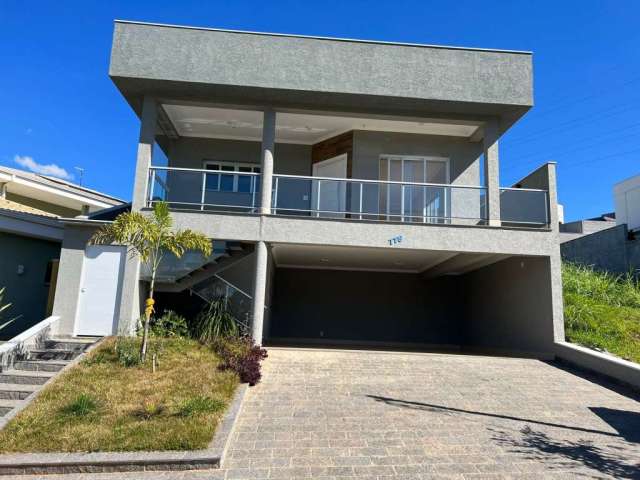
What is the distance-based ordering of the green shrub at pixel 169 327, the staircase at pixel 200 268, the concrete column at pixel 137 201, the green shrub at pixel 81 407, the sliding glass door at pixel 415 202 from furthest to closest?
1. the sliding glass door at pixel 415 202
2. the staircase at pixel 200 268
3. the concrete column at pixel 137 201
4. the green shrub at pixel 169 327
5. the green shrub at pixel 81 407

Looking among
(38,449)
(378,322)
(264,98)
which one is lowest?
(38,449)

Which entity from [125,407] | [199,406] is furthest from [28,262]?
Result: [199,406]

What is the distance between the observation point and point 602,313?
1230 centimetres

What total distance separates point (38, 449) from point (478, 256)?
1097cm

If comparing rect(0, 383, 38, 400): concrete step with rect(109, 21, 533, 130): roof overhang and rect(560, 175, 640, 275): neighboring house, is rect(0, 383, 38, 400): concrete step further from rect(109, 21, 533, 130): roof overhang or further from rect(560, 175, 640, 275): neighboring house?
rect(560, 175, 640, 275): neighboring house

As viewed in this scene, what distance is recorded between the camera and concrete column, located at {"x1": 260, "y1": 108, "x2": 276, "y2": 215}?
38.1 ft

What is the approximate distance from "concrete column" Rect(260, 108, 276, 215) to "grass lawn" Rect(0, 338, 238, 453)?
4145 mm

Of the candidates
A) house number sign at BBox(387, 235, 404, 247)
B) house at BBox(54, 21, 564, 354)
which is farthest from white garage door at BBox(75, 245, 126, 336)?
house number sign at BBox(387, 235, 404, 247)

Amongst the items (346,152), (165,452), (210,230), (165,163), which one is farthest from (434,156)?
(165,452)

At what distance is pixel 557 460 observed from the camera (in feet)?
18.2

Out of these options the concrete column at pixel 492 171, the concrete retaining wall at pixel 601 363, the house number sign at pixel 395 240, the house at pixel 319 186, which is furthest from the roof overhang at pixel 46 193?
the concrete retaining wall at pixel 601 363

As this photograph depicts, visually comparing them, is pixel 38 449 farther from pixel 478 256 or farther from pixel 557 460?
pixel 478 256

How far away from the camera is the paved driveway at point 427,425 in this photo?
17.4ft

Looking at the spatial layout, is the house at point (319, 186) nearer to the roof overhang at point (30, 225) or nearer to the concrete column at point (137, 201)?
the concrete column at point (137, 201)
